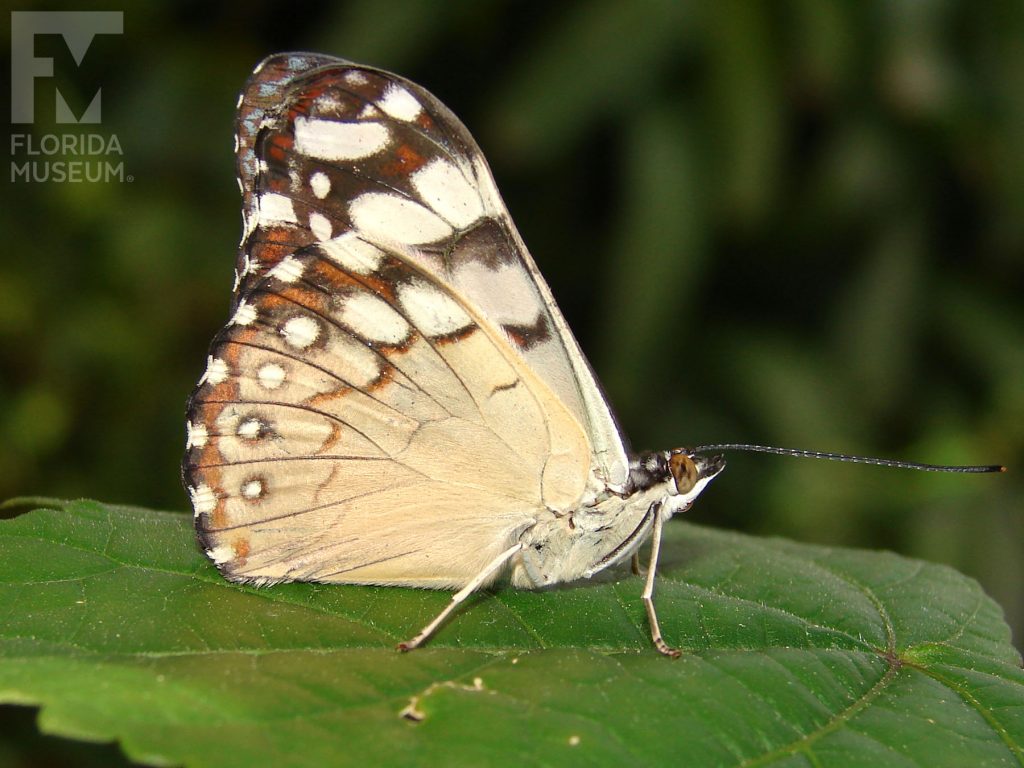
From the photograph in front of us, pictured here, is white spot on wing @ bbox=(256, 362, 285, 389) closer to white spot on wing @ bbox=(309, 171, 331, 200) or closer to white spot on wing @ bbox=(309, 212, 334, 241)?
white spot on wing @ bbox=(309, 212, 334, 241)

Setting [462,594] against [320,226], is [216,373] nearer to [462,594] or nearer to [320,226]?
[320,226]

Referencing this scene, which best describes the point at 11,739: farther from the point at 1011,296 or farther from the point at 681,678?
the point at 1011,296

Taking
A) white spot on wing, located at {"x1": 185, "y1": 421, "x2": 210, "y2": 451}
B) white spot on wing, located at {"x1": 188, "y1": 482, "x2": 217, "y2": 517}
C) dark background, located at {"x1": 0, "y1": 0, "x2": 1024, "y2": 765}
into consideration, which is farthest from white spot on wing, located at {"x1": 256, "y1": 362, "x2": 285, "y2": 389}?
dark background, located at {"x1": 0, "y1": 0, "x2": 1024, "y2": 765}

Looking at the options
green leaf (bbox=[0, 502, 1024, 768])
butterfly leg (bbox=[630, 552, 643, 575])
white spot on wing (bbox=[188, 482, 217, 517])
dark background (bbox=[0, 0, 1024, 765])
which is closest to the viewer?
green leaf (bbox=[0, 502, 1024, 768])

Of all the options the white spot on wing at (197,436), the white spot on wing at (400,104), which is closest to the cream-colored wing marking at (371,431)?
the white spot on wing at (197,436)

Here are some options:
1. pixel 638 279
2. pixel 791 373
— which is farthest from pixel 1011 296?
pixel 638 279

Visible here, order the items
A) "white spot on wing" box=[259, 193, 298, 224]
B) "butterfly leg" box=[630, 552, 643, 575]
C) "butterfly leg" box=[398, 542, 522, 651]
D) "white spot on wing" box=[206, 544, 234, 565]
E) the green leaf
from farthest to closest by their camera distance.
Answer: "butterfly leg" box=[630, 552, 643, 575], "white spot on wing" box=[259, 193, 298, 224], "white spot on wing" box=[206, 544, 234, 565], "butterfly leg" box=[398, 542, 522, 651], the green leaf

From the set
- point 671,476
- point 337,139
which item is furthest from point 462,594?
point 337,139
